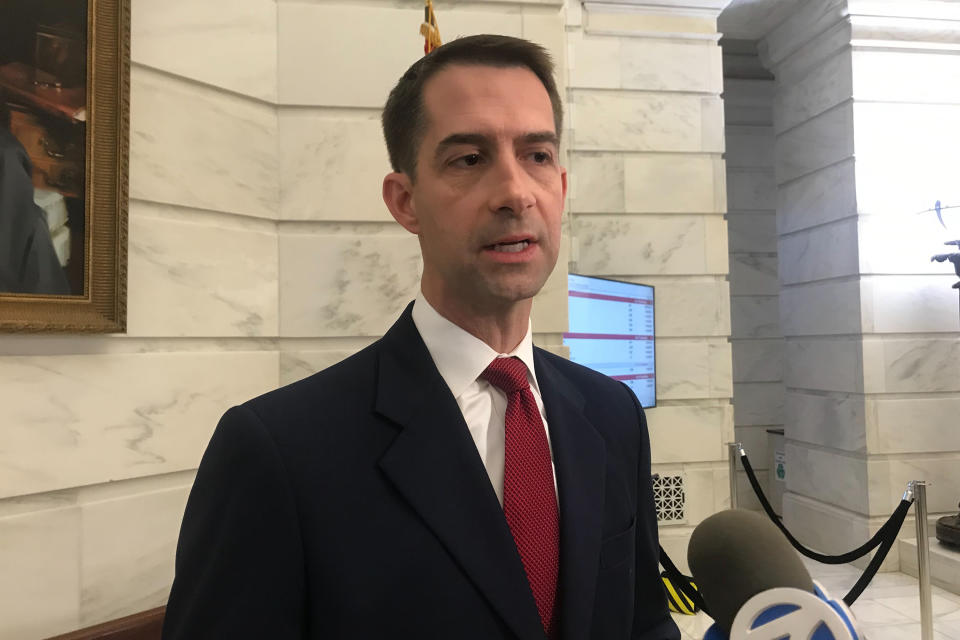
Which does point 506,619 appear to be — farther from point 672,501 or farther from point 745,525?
point 672,501

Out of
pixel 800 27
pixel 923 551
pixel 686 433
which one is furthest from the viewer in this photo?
pixel 800 27

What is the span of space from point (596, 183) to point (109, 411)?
4252 mm

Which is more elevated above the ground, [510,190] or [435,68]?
[435,68]

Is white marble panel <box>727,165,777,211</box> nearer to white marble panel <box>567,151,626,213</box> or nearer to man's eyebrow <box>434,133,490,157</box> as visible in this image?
white marble panel <box>567,151,626,213</box>

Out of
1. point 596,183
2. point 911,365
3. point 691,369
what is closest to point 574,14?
point 596,183

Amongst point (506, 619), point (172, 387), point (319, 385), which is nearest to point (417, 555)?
point (506, 619)

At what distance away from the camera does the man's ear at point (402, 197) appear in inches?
49.4

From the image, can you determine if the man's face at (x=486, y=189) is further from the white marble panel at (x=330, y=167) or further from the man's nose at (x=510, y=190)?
the white marble panel at (x=330, y=167)

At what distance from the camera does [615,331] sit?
498 cm

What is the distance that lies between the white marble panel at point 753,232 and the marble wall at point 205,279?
21.4 feet

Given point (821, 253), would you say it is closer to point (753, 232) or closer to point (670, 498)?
point (753, 232)

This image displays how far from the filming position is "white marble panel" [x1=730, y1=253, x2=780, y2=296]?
8.71 metres

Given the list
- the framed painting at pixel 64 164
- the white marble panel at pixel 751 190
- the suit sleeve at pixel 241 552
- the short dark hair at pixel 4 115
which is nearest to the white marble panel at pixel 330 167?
the framed painting at pixel 64 164

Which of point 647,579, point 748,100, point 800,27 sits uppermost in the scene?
point 748,100
